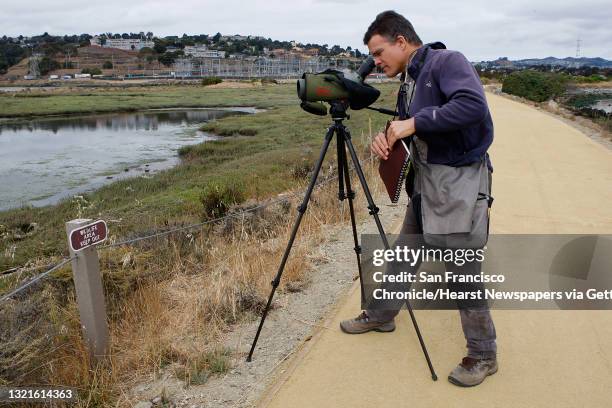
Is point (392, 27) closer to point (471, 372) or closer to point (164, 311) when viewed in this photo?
point (471, 372)

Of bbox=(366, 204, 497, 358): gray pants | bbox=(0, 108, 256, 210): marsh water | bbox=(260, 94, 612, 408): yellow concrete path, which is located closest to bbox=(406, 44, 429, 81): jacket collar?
bbox=(366, 204, 497, 358): gray pants

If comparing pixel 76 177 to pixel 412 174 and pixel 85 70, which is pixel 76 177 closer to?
pixel 412 174

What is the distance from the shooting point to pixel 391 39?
9.42 ft

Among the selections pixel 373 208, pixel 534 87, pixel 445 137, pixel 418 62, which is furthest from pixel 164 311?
pixel 534 87

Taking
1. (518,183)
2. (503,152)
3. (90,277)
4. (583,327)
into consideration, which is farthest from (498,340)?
(503,152)

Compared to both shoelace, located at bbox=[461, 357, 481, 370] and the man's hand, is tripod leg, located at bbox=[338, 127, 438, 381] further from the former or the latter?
the man's hand

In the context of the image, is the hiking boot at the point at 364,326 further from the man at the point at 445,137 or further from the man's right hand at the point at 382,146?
the man's right hand at the point at 382,146

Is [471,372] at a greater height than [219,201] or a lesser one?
greater

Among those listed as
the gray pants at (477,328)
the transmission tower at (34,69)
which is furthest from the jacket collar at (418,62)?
the transmission tower at (34,69)

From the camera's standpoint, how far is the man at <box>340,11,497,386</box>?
103 inches

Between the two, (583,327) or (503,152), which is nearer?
→ (583,327)

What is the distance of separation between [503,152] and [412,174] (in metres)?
9.00

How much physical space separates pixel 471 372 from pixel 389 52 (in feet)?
5.75

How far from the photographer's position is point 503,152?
37.5ft
